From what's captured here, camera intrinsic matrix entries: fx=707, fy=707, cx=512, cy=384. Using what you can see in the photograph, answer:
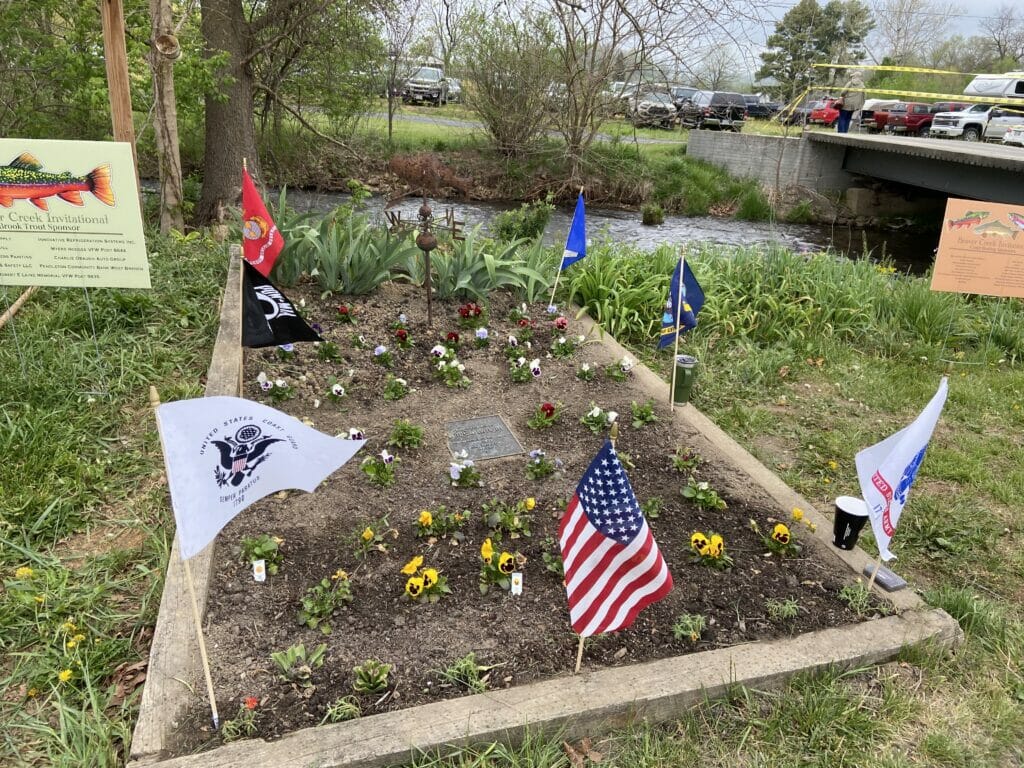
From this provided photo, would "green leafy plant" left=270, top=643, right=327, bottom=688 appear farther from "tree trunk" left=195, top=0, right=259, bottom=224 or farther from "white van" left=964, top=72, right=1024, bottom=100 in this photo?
"white van" left=964, top=72, right=1024, bottom=100

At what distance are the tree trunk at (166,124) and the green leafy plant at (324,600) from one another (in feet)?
17.7

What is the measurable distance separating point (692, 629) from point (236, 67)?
864 cm

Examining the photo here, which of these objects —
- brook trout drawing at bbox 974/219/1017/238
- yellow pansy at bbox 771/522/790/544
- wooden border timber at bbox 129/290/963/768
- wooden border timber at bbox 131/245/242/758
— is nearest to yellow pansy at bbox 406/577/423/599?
wooden border timber at bbox 129/290/963/768

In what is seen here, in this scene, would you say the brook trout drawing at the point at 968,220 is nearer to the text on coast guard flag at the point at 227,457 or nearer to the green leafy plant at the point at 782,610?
the green leafy plant at the point at 782,610

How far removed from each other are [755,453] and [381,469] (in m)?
2.19

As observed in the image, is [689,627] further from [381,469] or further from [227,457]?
[227,457]

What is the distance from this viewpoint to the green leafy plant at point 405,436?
3.68 meters

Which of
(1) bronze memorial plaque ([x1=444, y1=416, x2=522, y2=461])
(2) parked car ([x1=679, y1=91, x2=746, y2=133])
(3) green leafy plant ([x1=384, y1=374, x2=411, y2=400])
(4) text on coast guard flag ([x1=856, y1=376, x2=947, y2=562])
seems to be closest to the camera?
(4) text on coast guard flag ([x1=856, y1=376, x2=947, y2=562])

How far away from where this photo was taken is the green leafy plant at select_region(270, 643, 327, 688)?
2.31 metres

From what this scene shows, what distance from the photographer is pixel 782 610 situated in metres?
2.67

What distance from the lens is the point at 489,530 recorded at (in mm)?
3096

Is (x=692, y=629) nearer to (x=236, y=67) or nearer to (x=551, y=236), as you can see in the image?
(x=236, y=67)

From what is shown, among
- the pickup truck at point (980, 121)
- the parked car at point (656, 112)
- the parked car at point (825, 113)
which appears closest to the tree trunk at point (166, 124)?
the parked car at point (656, 112)

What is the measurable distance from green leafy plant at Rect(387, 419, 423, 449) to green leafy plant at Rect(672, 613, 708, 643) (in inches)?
64.5
